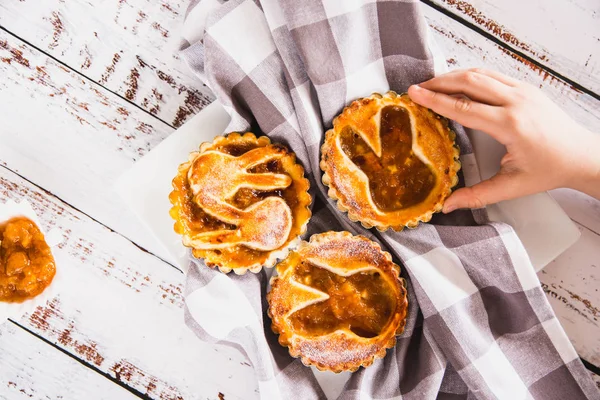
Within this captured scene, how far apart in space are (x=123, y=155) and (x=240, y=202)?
52 cm

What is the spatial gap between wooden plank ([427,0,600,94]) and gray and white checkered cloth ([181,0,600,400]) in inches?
14.2

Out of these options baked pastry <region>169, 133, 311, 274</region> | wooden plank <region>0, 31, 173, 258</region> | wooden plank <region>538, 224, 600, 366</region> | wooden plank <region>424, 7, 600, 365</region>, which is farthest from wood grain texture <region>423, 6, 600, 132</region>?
wooden plank <region>0, 31, 173, 258</region>

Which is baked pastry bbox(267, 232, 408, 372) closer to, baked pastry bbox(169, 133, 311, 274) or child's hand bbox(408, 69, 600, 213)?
baked pastry bbox(169, 133, 311, 274)

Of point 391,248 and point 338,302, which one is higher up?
point 391,248

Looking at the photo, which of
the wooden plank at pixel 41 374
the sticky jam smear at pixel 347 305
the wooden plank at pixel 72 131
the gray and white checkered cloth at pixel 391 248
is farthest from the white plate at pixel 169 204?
the wooden plank at pixel 41 374

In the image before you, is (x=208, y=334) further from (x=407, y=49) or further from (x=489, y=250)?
(x=407, y=49)

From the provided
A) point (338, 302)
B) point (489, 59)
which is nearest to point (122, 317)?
point (338, 302)

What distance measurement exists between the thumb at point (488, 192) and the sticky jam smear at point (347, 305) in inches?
13.7

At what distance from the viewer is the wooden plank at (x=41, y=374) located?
1970 millimetres

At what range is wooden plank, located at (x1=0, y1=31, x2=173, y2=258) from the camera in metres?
1.93

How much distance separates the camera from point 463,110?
160 centimetres

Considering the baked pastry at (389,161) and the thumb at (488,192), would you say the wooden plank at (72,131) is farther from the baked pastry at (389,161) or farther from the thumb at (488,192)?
the thumb at (488,192)

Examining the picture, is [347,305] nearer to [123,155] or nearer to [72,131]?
[123,155]

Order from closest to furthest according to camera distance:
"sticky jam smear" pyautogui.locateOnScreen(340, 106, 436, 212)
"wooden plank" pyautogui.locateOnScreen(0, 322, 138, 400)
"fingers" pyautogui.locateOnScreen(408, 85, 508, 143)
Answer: "fingers" pyautogui.locateOnScreen(408, 85, 508, 143) → "sticky jam smear" pyautogui.locateOnScreen(340, 106, 436, 212) → "wooden plank" pyautogui.locateOnScreen(0, 322, 138, 400)
